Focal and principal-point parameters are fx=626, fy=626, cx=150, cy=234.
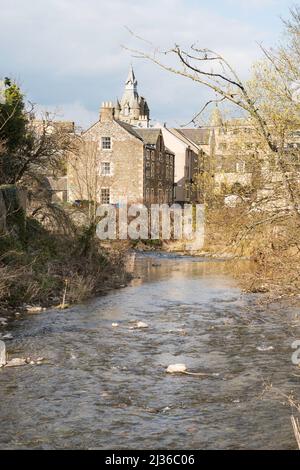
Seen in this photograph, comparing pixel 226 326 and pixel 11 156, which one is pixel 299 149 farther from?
pixel 11 156

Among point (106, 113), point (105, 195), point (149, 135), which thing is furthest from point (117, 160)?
point (149, 135)

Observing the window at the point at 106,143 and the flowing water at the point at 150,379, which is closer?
the flowing water at the point at 150,379

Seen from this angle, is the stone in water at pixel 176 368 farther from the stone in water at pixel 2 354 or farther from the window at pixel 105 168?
the window at pixel 105 168

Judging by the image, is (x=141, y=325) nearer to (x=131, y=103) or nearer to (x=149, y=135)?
(x=149, y=135)

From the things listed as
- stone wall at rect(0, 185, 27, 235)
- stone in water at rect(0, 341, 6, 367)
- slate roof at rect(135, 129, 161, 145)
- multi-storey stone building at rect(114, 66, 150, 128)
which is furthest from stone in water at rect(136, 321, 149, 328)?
multi-storey stone building at rect(114, 66, 150, 128)

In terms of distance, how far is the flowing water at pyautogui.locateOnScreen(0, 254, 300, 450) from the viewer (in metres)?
9.32

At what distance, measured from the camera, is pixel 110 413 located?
1027 centimetres

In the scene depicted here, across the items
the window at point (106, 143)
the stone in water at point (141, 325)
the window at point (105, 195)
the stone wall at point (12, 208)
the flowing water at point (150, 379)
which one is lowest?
the flowing water at point (150, 379)

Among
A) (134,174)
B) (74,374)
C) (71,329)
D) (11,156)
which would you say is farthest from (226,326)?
(134,174)

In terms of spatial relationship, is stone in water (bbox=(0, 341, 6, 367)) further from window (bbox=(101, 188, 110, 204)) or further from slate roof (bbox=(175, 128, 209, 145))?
slate roof (bbox=(175, 128, 209, 145))

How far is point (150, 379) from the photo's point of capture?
1234cm

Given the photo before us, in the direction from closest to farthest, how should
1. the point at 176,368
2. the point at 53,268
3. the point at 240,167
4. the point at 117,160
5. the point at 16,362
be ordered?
the point at 176,368 → the point at 16,362 → the point at 240,167 → the point at 53,268 → the point at 117,160

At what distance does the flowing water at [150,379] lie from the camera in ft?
30.6

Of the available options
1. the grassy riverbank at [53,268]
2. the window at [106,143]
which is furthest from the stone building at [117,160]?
the grassy riverbank at [53,268]
